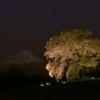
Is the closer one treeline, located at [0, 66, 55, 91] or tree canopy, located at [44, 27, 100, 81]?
tree canopy, located at [44, 27, 100, 81]

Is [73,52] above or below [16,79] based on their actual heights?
above

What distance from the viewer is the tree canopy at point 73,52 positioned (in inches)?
1732

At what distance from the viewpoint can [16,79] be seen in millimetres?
64562

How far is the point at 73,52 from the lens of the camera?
44.1m

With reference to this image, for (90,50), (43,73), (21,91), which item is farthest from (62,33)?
(43,73)

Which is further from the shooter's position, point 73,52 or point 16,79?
point 16,79

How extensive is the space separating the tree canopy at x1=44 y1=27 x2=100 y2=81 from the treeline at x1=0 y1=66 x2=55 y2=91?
48.5 ft

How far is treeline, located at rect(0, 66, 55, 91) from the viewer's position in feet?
205

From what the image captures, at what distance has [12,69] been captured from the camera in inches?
2739

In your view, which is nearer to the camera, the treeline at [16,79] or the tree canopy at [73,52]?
the tree canopy at [73,52]

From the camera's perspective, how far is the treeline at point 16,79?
62.5m

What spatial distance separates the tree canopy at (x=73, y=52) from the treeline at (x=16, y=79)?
14788 mm

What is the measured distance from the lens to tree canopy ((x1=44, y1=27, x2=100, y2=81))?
144 feet

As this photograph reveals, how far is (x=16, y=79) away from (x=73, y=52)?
81.3 ft
